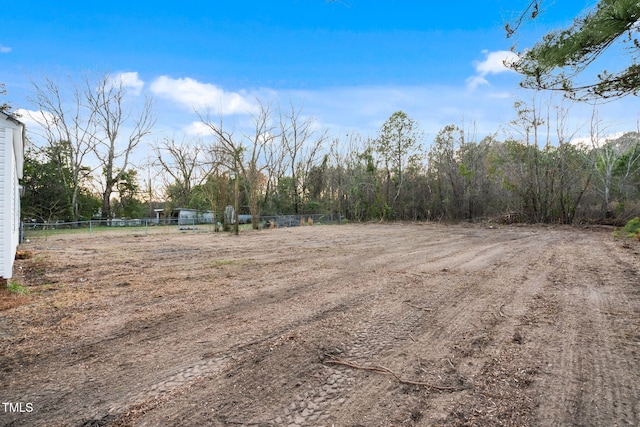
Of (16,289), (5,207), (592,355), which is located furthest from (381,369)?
(5,207)

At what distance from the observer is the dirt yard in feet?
6.21

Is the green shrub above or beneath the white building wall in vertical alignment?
beneath

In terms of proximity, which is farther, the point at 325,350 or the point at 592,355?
the point at 325,350

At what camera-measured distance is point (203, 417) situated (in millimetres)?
1828

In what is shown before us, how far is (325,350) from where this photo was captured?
2.68 meters

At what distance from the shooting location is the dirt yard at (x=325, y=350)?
189cm

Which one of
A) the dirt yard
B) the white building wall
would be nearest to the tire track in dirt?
the dirt yard

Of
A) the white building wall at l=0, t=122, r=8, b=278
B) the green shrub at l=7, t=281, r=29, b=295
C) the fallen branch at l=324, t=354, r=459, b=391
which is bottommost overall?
the fallen branch at l=324, t=354, r=459, b=391

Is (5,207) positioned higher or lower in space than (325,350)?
higher

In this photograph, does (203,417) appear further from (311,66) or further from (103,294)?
(311,66)

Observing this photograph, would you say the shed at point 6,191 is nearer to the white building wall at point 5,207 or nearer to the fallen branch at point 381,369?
the white building wall at point 5,207

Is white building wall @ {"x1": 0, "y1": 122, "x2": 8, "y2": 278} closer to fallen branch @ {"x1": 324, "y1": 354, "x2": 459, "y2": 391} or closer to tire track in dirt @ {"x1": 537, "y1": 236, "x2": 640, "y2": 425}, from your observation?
fallen branch @ {"x1": 324, "y1": 354, "x2": 459, "y2": 391}

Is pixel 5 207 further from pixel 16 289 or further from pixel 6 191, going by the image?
pixel 16 289

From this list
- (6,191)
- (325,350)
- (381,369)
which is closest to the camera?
(381,369)
